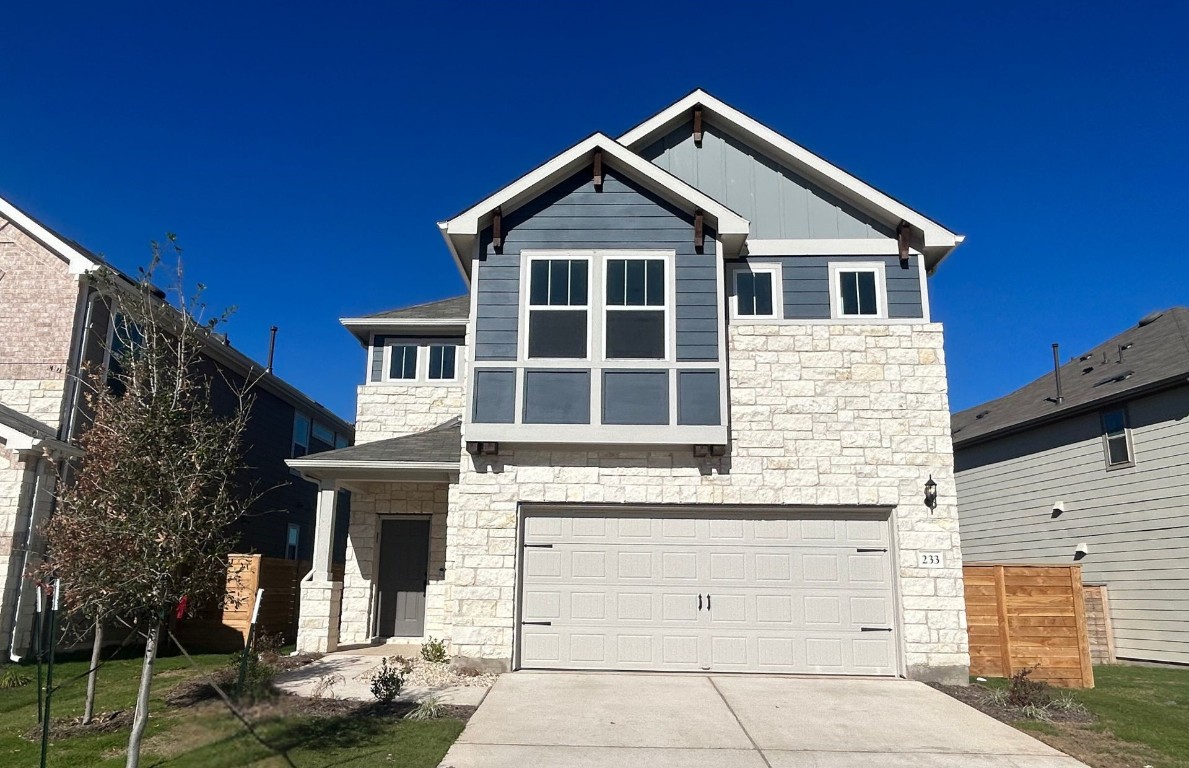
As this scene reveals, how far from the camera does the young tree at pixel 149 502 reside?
20.7 feet

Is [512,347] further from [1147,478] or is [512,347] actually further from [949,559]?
[1147,478]

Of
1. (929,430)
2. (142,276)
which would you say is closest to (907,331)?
(929,430)

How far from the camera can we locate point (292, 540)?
68.1 ft

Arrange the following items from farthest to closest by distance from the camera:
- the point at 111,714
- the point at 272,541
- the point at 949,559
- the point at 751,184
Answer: the point at 272,541, the point at 751,184, the point at 949,559, the point at 111,714

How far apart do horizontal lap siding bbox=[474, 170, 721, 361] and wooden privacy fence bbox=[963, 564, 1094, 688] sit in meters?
5.29

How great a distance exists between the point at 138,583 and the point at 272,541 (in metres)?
14.0

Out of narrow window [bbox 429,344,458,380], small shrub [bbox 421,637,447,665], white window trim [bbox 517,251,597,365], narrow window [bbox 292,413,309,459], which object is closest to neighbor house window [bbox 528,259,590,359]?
white window trim [bbox 517,251,597,365]

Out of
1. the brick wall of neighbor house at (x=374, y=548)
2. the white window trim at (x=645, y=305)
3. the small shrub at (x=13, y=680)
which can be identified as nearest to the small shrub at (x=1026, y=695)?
the white window trim at (x=645, y=305)

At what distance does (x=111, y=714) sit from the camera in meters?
8.14

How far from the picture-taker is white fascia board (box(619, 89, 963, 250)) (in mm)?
11484

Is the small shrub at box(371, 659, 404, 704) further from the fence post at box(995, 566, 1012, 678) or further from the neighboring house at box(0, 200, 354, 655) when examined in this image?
the fence post at box(995, 566, 1012, 678)

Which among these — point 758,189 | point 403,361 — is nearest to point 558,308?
point 758,189

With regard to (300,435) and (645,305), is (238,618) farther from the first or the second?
(645,305)

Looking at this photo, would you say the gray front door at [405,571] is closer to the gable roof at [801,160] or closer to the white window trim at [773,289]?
the white window trim at [773,289]
